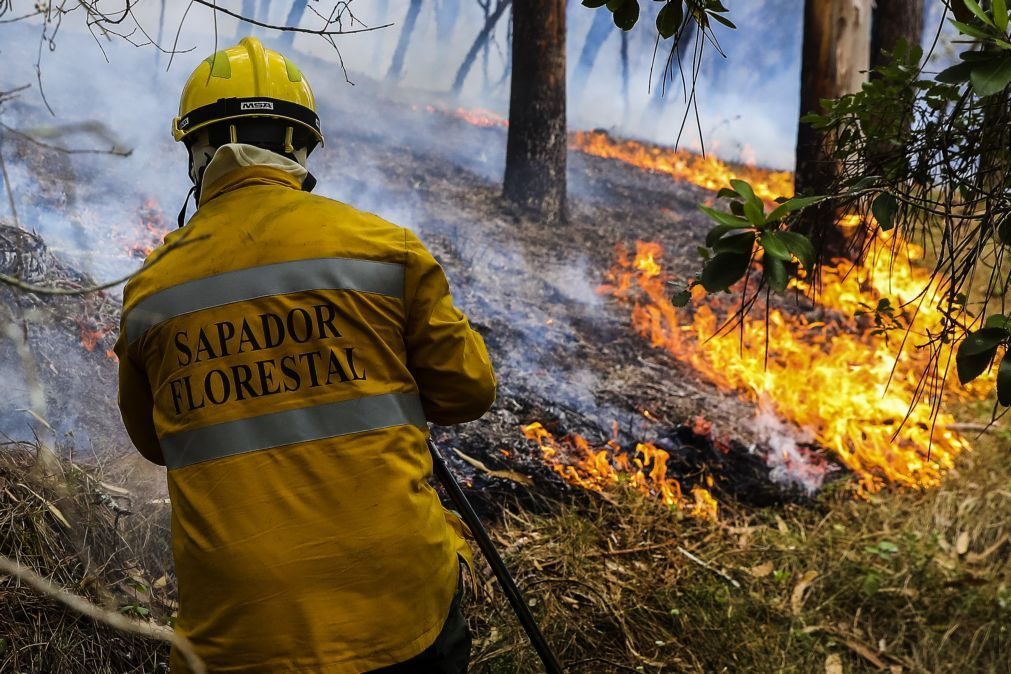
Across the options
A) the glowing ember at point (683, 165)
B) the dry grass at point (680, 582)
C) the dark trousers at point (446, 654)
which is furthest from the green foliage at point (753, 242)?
the glowing ember at point (683, 165)

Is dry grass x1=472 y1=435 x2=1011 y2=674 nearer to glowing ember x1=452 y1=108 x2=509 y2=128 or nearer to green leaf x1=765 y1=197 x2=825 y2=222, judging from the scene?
green leaf x1=765 y1=197 x2=825 y2=222

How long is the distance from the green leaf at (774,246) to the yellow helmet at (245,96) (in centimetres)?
129

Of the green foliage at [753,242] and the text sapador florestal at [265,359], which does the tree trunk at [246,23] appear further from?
the green foliage at [753,242]

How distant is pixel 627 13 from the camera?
1.78 metres

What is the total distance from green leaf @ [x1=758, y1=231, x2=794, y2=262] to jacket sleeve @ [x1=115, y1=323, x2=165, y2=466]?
57.5 inches

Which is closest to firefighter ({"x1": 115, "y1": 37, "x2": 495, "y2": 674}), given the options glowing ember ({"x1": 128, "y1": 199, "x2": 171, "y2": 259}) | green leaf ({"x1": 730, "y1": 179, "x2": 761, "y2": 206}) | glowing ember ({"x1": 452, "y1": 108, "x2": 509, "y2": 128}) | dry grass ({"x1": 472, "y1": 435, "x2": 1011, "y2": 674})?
green leaf ({"x1": 730, "y1": 179, "x2": 761, "y2": 206})

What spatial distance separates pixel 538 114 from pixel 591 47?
757 mm

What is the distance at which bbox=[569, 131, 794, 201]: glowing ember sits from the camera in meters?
6.11

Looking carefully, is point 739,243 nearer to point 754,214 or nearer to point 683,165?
point 754,214

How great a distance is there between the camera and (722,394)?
192 inches

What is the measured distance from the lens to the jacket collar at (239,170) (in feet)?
6.43

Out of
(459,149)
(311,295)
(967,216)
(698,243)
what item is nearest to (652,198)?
(698,243)

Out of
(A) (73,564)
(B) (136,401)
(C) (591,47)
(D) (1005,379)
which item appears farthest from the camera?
(C) (591,47)

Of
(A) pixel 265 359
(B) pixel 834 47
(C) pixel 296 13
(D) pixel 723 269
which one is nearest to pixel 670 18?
(D) pixel 723 269
